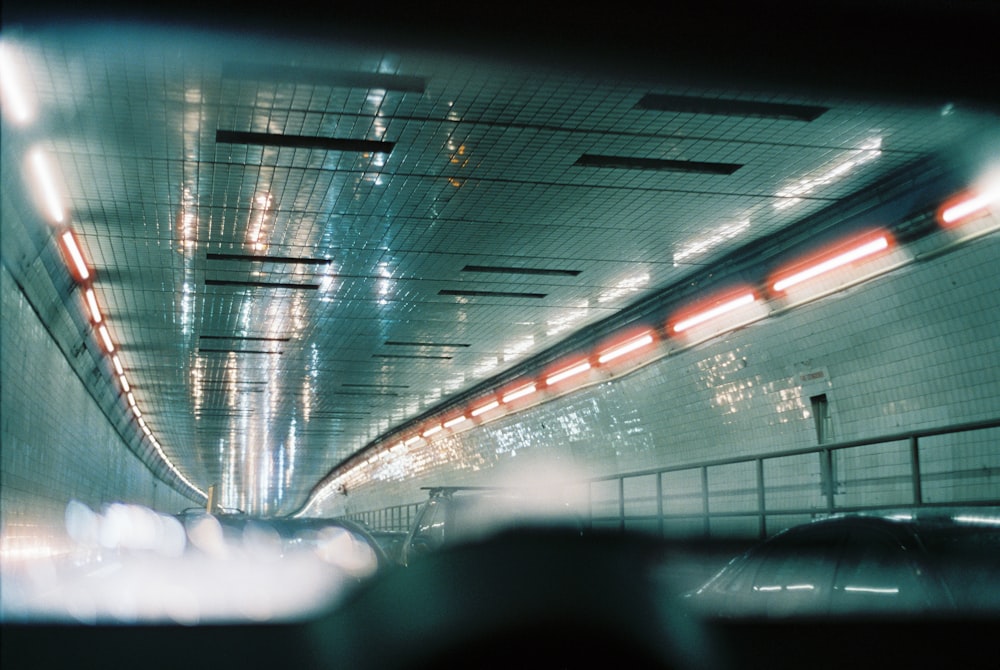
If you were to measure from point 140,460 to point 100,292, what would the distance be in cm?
2785

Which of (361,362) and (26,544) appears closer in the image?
(26,544)

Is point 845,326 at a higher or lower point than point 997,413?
higher

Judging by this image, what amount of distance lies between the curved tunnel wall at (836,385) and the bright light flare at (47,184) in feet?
32.3

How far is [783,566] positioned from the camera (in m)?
7.76

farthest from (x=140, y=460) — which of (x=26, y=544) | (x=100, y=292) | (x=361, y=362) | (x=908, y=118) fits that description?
(x=908, y=118)

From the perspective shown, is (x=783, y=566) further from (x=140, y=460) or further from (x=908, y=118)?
(x=140, y=460)

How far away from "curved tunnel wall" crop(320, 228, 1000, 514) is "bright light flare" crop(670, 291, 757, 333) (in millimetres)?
428

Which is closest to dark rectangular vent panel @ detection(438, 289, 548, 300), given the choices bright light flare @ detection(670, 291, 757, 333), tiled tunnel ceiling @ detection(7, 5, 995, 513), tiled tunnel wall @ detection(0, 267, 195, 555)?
tiled tunnel ceiling @ detection(7, 5, 995, 513)

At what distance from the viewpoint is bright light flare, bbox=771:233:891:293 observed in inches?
525

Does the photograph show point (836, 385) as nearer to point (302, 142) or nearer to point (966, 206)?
point (966, 206)

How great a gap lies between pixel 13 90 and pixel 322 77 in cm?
287

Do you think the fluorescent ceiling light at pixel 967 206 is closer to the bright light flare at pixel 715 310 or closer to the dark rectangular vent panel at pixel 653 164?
the dark rectangular vent panel at pixel 653 164

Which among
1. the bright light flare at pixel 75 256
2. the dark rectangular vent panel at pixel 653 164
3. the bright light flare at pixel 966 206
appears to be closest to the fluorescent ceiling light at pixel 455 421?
the bright light flare at pixel 75 256

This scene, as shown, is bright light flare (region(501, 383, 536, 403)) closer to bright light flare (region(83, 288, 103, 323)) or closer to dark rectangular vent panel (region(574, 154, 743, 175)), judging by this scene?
bright light flare (region(83, 288, 103, 323))
